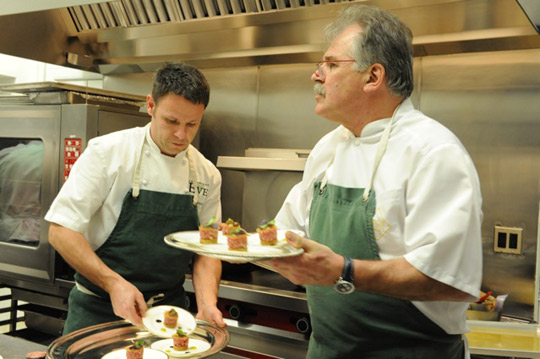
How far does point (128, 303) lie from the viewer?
1714 mm

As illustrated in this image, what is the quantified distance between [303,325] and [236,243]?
0.99m

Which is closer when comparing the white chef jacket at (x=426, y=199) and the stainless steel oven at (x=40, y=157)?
the white chef jacket at (x=426, y=199)

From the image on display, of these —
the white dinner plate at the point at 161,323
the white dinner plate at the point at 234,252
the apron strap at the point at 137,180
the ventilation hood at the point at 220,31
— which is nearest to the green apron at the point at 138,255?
the apron strap at the point at 137,180

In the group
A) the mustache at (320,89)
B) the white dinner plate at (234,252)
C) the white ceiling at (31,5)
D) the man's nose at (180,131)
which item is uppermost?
the white ceiling at (31,5)

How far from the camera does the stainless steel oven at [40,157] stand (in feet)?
9.64

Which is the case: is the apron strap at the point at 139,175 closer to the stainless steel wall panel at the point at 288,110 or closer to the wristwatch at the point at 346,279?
the wristwatch at the point at 346,279

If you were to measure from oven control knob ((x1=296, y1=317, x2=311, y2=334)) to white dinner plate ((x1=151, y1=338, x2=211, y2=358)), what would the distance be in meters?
0.68

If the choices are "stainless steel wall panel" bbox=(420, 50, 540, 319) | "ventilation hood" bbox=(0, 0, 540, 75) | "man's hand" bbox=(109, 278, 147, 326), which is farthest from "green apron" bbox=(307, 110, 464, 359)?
"ventilation hood" bbox=(0, 0, 540, 75)

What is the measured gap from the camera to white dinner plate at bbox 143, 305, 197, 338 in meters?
1.67

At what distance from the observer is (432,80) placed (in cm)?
286

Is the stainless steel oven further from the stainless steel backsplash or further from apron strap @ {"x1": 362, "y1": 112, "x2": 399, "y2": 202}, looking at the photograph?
apron strap @ {"x1": 362, "y1": 112, "x2": 399, "y2": 202}

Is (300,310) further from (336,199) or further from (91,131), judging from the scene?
(91,131)

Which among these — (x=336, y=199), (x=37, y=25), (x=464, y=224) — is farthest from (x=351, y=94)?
(x=37, y=25)

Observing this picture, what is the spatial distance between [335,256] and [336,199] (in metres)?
0.32
